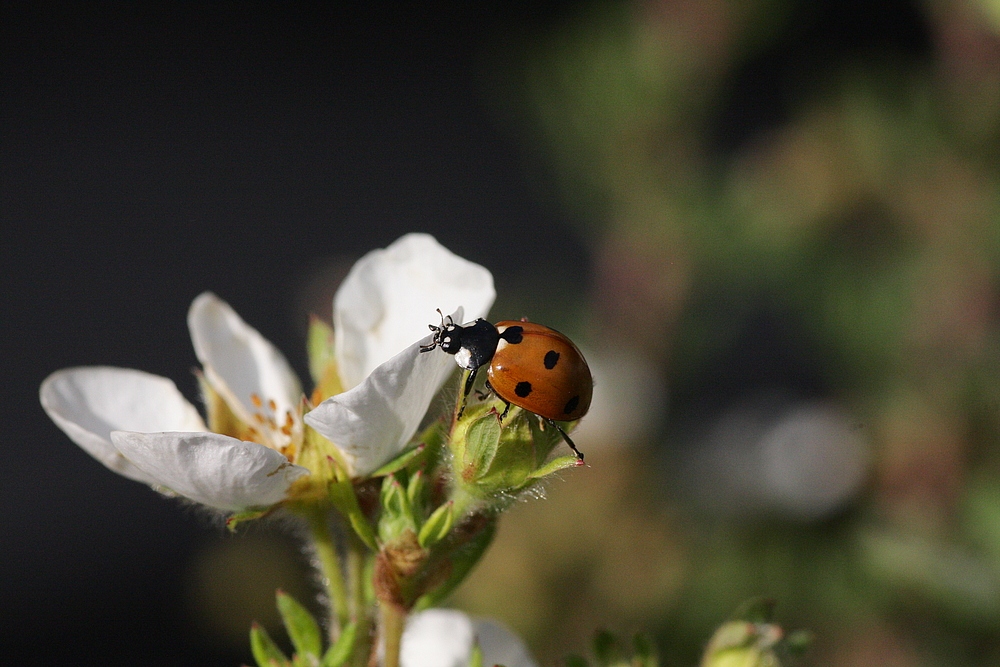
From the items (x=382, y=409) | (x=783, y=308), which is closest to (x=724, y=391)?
(x=783, y=308)

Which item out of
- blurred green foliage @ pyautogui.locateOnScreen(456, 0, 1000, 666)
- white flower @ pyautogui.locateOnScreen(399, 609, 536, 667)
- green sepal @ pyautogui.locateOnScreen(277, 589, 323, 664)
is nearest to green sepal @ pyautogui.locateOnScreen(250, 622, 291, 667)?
green sepal @ pyautogui.locateOnScreen(277, 589, 323, 664)

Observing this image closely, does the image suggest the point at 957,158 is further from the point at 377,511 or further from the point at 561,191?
the point at 377,511

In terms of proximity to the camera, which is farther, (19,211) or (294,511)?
(19,211)

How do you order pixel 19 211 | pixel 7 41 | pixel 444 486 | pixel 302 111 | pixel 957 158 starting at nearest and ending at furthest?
pixel 444 486
pixel 957 158
pixel 19 211
pixel 7 41
pixel 302 111

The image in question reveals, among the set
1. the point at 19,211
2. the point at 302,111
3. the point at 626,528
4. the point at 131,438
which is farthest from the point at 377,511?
the point at 302,111

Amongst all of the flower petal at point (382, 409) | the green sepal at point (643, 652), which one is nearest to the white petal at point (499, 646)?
the green sepal at point (643, 652)
